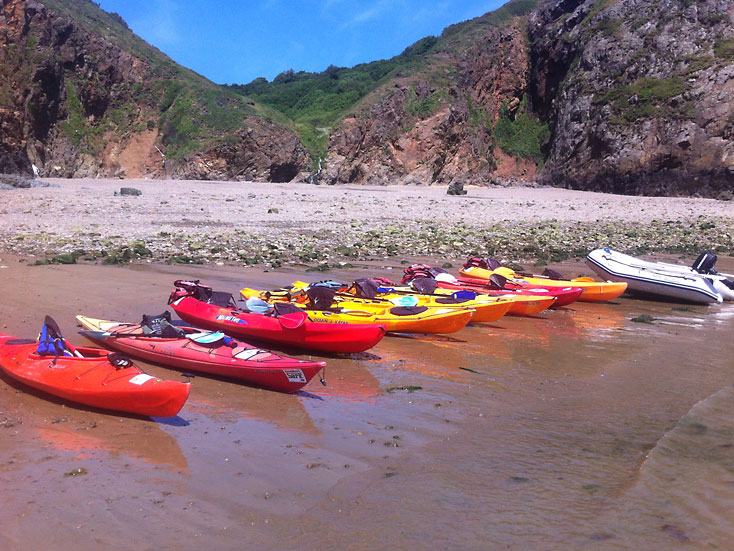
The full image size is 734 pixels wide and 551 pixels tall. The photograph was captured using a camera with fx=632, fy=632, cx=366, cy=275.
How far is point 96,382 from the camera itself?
4.55 m

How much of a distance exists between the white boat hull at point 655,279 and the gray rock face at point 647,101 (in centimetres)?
1993

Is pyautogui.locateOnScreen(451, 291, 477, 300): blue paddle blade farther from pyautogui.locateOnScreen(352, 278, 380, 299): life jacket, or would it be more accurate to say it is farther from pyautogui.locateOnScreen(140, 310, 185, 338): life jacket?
pyautogui.locateOnScreen(140, 310, 185, 338): life jacket

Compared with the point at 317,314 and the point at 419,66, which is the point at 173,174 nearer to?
the point at 419,66

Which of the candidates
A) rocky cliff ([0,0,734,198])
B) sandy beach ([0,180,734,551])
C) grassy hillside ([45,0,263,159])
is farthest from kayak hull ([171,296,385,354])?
grassy hillside ([45,0,263,159])

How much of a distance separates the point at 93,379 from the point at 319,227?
419 inches

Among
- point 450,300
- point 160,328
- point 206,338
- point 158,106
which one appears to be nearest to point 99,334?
point 160,328

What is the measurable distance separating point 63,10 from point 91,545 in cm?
3594

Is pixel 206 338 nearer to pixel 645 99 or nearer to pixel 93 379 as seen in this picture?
pixel 93 379

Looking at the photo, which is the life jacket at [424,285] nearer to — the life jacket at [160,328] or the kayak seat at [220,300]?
the kayak seat at [220,300]

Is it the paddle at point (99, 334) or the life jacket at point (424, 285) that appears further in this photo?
the life jacket at point (424, 285)

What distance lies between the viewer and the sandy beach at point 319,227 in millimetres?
11547

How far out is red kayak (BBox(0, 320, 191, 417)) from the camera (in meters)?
4.34

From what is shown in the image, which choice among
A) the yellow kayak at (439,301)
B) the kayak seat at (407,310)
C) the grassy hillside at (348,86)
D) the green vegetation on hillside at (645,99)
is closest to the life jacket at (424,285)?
the yellow kayak at (439,301)

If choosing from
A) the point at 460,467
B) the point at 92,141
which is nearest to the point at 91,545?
the point at 460,467
